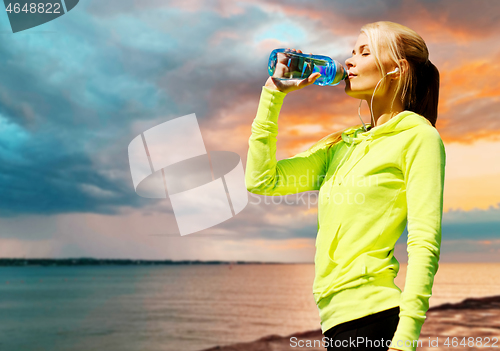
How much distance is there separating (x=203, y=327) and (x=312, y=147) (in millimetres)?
22254

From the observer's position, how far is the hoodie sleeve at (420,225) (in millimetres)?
975

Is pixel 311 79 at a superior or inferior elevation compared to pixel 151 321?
superior

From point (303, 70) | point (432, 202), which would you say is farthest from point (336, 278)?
point (303, 70)

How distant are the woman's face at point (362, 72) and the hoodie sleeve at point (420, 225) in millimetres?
239

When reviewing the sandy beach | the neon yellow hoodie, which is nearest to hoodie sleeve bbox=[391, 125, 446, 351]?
the neon yellow hoodie

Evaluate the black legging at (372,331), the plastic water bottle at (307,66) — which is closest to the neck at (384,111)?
the plastic water bottle at (307,66)

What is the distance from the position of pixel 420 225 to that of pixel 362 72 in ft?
1.81

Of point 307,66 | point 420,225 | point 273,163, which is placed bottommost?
point 420,225

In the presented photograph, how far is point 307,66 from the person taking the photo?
5.03 ft

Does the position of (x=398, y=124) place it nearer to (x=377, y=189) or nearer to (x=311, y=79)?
(x=377, y=189)

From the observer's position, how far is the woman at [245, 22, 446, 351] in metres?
1.05

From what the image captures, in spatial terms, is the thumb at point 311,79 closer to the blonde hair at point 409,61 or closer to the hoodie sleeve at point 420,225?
the blonde hair at point 409,61

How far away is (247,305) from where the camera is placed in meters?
30.7

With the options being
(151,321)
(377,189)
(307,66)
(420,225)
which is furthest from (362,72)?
(151,321)
